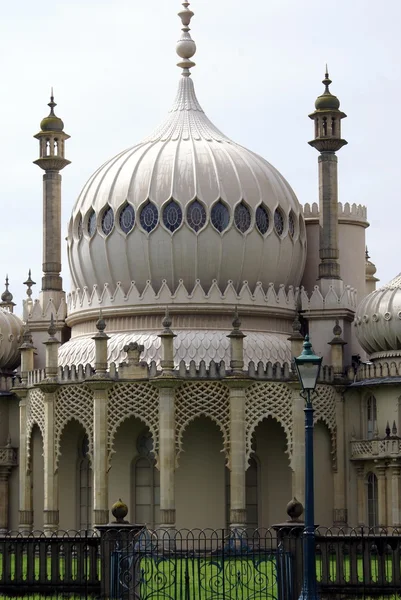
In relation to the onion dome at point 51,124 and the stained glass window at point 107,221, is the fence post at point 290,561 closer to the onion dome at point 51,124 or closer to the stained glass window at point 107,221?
the stained glass window at point 107,221

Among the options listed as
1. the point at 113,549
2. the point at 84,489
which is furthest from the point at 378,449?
the point at 113,549

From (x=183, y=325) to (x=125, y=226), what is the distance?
3464 millimetres

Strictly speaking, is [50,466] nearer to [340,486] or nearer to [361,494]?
[340,486]

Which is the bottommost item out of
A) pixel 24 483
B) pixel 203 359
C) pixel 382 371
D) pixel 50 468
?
pixel 24 483

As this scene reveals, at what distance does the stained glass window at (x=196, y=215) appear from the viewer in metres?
48.4

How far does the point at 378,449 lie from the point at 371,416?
164 cm

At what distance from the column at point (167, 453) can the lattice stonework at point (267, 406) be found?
7.13 ft

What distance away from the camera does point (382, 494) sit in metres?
46.8

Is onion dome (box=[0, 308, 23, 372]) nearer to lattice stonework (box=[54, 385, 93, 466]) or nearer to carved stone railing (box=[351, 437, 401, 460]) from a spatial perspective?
lattice stonework (box=[54, 385, 93, 466])

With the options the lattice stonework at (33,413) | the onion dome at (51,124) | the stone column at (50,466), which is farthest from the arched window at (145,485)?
the onion dome at (51,124)

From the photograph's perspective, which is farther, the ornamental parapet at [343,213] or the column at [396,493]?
the ornamental parapet at [343,213]

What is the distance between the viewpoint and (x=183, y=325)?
48.3 metres

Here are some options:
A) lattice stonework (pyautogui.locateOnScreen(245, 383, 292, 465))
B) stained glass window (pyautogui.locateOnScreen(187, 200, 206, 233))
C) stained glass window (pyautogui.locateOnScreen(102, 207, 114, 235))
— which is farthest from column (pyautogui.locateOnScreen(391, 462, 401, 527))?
stained glass window (pyautogui.locateOnScreen(102, 207, 114, 235))

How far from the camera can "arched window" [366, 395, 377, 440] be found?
4819 cm
